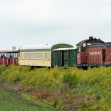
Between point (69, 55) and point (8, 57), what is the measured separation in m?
15.7

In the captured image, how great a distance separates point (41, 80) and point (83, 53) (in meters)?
6.32

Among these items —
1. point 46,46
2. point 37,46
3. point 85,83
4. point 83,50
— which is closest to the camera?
point 85,83

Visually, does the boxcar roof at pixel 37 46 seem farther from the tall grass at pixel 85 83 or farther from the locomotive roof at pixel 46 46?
the tall grass at pixel 85 83

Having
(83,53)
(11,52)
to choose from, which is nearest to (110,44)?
(83,53)

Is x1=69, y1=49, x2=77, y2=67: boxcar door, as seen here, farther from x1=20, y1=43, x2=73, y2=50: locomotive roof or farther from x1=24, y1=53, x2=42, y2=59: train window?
x1=24, y1=53, x2=42, y2=59: train window

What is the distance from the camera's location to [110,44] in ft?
75.0

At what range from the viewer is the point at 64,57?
87.5 feet

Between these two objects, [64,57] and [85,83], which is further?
[64,57]

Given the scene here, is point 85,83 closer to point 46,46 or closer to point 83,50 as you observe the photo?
point 83,50

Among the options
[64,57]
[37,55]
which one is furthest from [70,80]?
[37,55]

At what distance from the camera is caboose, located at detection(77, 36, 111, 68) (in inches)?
896

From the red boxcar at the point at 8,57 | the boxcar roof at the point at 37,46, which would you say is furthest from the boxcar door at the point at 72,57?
the red boxcar at the point at 8,57

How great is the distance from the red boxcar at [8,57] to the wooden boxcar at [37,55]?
2272mm

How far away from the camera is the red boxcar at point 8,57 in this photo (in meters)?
36.8
